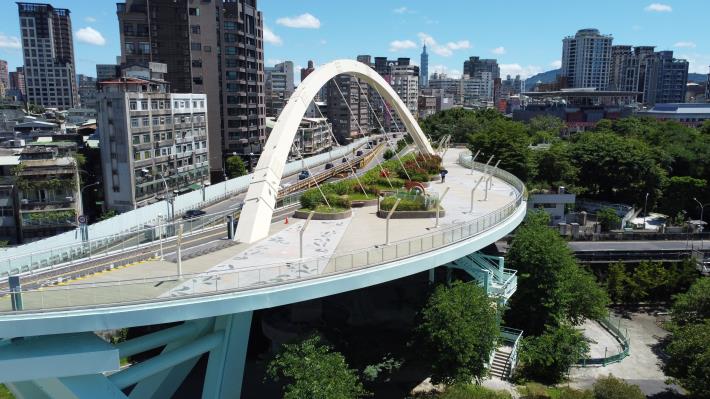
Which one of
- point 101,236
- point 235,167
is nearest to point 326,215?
point 101,236

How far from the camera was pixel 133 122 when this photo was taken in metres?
47.5

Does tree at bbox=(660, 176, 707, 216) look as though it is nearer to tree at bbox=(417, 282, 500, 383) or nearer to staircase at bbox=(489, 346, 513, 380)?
staircase at bbox=(489, 346, 513, 380)

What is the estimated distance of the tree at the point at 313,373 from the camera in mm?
16828

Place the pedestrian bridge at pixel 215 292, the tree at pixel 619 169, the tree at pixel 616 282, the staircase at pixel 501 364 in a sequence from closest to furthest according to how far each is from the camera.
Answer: the pedestrian bridge at pixel 215 292 < the staircase at pixel 501 364 < the tree at pixel 616 282 < the tree at pixel 619 169

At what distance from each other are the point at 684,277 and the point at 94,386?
36.8 metres

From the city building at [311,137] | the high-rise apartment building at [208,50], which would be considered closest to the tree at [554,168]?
the high-rise apartment building at [208,50]

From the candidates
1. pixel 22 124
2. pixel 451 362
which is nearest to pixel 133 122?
pixel 22 124

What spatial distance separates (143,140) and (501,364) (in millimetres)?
37889

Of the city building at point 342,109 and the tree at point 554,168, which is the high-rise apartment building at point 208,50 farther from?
the city building at point 342,109

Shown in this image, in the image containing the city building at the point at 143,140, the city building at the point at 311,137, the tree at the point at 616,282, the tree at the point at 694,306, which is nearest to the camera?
the tree at the point at 694,306

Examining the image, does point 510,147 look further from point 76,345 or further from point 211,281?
point 76,345

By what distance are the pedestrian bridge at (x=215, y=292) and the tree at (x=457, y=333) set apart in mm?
1646

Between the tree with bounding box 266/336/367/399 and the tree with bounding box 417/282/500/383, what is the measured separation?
4.02m

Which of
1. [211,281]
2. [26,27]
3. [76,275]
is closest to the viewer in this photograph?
[211,281]
